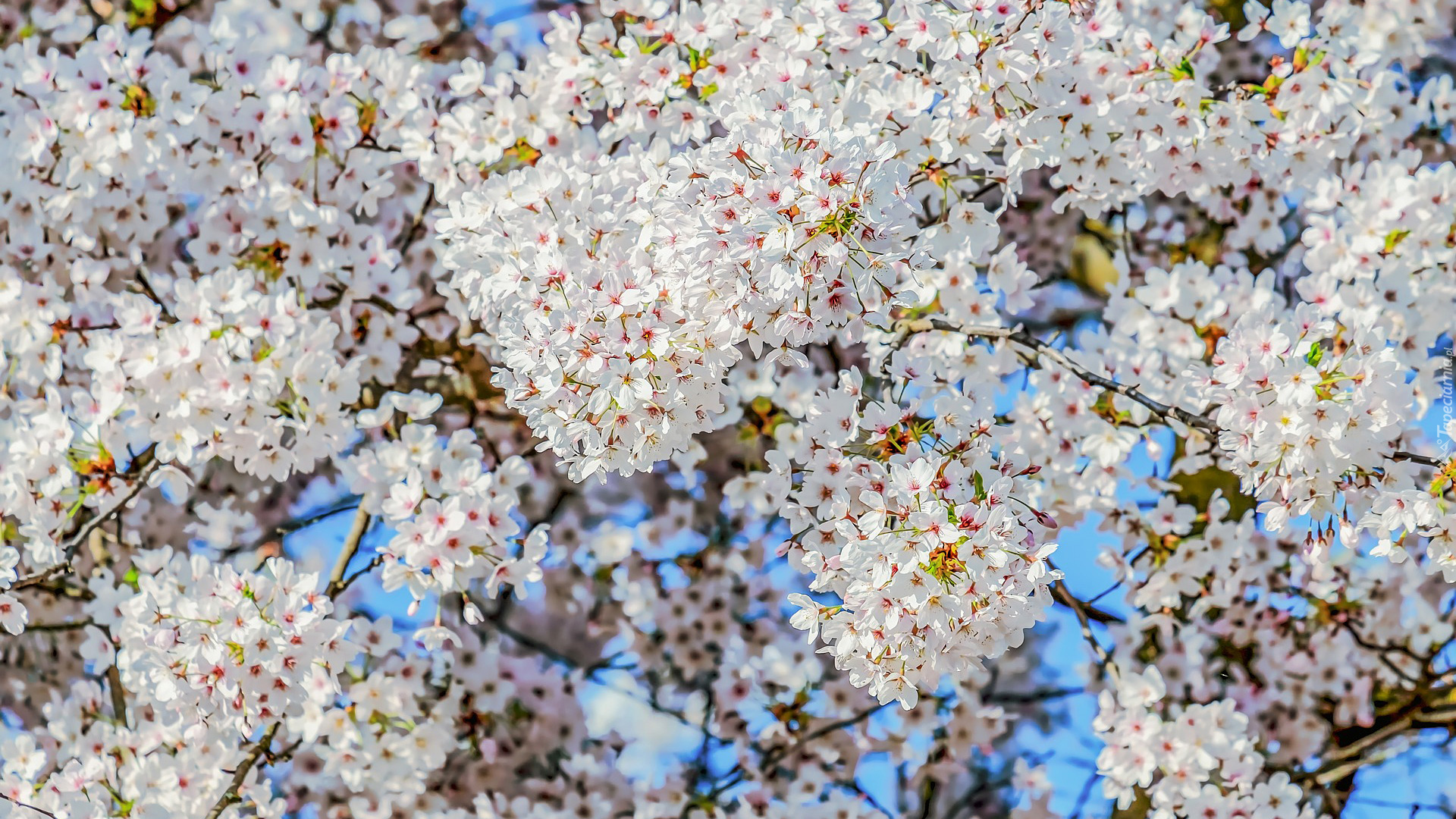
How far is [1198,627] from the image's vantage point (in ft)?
16.7

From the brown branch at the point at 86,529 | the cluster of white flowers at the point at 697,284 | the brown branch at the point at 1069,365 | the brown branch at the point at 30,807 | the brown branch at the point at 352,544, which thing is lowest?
the brown branch at the point at 30,807

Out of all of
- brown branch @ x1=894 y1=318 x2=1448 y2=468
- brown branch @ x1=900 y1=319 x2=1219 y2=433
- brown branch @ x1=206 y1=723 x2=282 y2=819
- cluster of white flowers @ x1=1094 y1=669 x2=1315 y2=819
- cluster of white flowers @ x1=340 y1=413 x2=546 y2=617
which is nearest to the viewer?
brown branch @ x1=894 y1=318 x2=1448 y2=468

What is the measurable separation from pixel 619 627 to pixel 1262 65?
396cm

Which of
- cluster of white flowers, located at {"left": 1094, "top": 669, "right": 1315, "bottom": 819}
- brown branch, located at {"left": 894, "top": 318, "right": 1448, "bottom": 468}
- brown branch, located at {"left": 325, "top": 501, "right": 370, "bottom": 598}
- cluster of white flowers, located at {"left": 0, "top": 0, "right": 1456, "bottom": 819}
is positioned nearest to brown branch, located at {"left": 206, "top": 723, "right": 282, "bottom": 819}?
cluster of white flowers, located at {"left": 0, "top": 0, "right": 1456, "bottom": 819}

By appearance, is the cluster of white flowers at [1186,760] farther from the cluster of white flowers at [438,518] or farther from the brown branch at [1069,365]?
the cluster of white flowers at [438,518]

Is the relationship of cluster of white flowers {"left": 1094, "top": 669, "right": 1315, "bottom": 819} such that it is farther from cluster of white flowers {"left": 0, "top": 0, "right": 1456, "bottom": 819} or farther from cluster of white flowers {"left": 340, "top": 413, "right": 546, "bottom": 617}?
cluster of white flowers {"left": 340, "top": 413, "right": 546, "bottom": 617}

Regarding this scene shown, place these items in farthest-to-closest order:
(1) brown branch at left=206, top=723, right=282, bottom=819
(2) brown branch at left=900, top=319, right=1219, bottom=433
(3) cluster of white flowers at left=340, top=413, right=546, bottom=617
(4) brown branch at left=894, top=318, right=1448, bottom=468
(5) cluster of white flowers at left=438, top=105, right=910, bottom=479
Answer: (1) brown branch at left=206, top=723, right=282, bottom=819
(3) cluster of white flowers at left=340, top=413, right=546, bottom=617
(2) brown branch at left=900, top=319, right=1219, bottom=433
(4) brown branch at left=894, top=318, right=1448, bottom=468
(5) cluster of white flowers at left=438, top=105, right=910, bottom=479

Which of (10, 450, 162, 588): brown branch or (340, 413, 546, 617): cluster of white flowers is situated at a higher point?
(340, 413, 546, 617): cluster of white flowers

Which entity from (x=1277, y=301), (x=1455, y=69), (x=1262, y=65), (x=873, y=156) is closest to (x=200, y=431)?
(x=873, y=156)

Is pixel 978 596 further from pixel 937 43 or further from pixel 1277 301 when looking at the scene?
pixel 1277 301

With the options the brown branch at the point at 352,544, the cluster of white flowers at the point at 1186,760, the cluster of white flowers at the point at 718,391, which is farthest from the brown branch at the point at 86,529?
the cluster of white flowers at the point at 1186,760

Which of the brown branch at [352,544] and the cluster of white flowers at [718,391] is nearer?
the cluster of white flowers at [718,391]

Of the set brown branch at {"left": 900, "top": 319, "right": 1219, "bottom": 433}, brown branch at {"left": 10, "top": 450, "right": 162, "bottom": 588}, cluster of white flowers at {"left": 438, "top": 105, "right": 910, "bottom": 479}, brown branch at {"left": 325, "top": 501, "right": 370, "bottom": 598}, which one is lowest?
brown branch at {"left": 10, "top": 450, "right": 162, "bottom": 588}

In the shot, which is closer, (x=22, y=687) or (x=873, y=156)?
(x=873, y=156)
